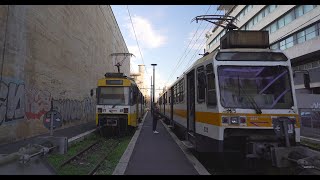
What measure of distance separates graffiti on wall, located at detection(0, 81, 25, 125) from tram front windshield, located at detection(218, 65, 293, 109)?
8112 mm

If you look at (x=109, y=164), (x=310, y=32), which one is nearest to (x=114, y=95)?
(x=109, y=164)

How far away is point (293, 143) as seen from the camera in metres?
8.32

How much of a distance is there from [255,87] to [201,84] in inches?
58.7

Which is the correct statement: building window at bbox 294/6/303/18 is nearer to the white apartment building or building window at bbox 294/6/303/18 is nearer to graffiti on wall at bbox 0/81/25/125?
the white apartment building

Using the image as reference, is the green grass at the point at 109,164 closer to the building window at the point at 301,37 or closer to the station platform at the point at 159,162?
the station platform at the point at 159,162

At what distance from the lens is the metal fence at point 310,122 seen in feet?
65.0

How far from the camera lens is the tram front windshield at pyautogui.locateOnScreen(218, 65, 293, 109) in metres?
8.57

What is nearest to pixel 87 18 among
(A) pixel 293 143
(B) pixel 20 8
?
(B) pixel 20 8

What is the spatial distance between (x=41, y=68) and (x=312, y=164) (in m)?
13.1

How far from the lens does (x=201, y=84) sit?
9.48m

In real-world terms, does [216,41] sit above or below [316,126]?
above

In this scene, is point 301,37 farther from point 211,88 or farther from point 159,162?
point 159,162

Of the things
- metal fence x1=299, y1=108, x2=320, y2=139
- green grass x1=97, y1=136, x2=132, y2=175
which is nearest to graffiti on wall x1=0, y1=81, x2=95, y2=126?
green grass x1=97, y1=136, x2=132, y2=175
